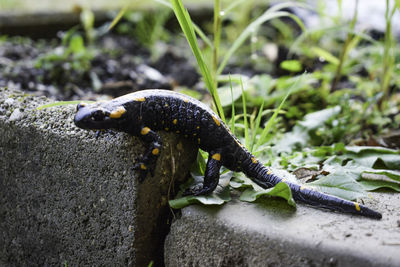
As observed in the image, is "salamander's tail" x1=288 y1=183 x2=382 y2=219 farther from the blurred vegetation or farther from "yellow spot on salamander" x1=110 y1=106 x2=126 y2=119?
"yellow spot on salamander" x1=110 y1=106 x2=126 y2=119

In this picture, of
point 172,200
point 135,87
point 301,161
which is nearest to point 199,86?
point 135,87

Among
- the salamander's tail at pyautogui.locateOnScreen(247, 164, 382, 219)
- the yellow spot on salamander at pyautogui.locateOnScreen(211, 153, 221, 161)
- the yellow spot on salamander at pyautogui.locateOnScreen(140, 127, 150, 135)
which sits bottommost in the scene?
the salamander's tail at pyautogui.locateOnScreen(247, 164, 382, 219)

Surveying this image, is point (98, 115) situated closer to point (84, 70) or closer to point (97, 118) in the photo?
point (97, 118)

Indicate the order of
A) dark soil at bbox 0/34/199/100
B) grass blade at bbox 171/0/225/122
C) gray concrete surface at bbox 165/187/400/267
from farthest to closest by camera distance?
dark soil at bbox 0/34/199/100, grass blade at bbox 171/0/225/122, gray concrete surface at bbox 165/187/400/267

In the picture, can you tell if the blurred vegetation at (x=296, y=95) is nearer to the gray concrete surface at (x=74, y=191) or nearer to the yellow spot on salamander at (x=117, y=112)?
the gray concrete surface at (x=74, y=191)

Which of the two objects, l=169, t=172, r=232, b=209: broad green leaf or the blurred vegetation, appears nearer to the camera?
l=169, t=172, r=232, b=209: broad green leaf

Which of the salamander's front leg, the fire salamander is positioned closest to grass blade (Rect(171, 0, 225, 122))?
the fire salamander

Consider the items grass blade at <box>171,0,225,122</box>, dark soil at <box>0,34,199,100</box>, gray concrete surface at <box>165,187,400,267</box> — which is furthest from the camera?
dark soil at <box>0,34,199,100</box>
